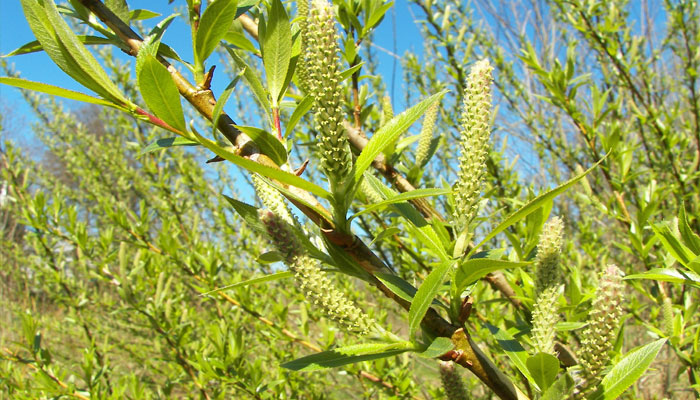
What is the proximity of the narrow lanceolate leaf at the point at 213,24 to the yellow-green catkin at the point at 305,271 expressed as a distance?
0.22 m

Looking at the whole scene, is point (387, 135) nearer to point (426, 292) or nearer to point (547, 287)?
point (426, 292)

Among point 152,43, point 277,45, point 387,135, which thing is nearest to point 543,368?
point 387,135

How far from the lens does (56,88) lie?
20.4 inches

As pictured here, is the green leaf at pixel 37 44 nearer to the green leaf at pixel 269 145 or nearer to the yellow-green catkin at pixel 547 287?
the green leaf at pixel 269 145

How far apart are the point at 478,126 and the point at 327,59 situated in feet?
0.72

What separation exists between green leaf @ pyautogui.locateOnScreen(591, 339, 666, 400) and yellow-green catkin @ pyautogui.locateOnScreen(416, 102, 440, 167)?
0.67m

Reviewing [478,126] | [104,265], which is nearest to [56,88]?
[478,126]

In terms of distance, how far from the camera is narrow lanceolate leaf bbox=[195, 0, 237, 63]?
54 cm

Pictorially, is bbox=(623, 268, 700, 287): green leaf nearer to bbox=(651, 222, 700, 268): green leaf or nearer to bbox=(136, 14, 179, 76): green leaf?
bbox=(651, 222, 700, 268): green leaf

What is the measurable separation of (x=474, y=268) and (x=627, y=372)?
0.77 ft

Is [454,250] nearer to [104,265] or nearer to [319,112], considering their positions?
[319,112]

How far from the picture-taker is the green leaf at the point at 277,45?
56 cm

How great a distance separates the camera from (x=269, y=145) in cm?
54

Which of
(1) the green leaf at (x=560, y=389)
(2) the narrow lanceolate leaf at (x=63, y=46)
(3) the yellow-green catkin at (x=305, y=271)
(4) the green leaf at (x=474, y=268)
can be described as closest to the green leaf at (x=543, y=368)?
(1) the green leaf at (x=560, y=389)
